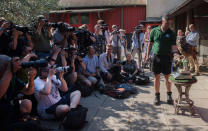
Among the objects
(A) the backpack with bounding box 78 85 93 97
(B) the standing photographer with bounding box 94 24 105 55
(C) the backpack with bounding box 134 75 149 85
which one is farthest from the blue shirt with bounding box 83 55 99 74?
(C) the backpack with bounding box 134 75 149 85

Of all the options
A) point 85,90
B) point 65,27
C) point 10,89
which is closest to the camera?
point 10,89

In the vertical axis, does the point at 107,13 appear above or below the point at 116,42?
above

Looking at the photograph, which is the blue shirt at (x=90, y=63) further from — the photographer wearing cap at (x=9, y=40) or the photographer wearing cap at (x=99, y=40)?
the photographer wearing cap at (x=9, y=40)

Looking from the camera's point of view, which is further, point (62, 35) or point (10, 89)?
point (62, 35)

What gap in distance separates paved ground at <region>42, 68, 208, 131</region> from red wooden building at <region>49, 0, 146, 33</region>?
1487 centimetres

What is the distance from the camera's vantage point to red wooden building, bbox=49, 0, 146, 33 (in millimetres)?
19531

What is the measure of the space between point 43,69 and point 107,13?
56.4 feet

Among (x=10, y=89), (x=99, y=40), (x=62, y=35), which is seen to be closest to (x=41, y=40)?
(x=62, y=35)

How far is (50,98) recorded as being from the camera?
379cm

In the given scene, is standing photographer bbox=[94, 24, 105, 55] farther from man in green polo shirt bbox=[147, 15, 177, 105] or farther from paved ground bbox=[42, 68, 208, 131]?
man in green polo shirt bbox=[147, 15, 177, 105]

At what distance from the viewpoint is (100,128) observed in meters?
3.66

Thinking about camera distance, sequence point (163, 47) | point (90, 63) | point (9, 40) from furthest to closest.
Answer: point (90, 63), point (163, 47), point (9, 40)

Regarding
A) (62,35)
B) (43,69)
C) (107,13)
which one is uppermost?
(107,13)

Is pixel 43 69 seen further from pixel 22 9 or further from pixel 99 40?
pixel 99 40
